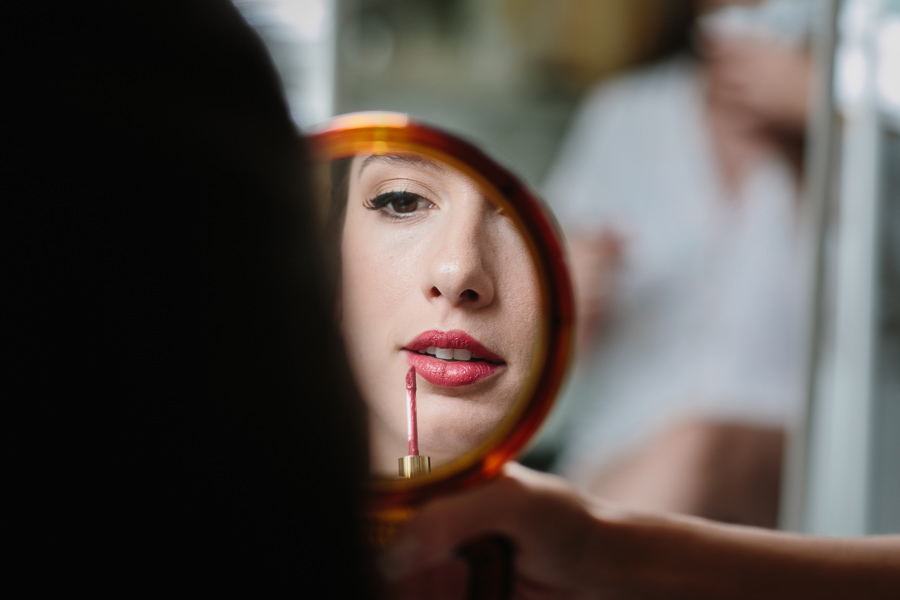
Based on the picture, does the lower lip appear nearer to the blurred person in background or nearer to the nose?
the nose

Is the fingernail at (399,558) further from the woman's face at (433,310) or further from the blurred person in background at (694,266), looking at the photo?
the blurred person in background at (694,266)

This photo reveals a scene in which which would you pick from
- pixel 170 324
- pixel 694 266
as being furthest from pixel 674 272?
pixel 170 324

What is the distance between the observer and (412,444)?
0.28 meters

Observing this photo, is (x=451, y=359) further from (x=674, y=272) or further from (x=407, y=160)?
(x=674, y=272)

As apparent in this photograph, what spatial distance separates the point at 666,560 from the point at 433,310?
14 centimetres

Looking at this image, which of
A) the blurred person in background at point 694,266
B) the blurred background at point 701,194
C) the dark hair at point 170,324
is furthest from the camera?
the blurred person in background at point 694,266

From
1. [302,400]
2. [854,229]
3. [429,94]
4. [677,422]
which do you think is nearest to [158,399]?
[302,400]

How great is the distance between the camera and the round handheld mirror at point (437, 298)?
0.28 meters

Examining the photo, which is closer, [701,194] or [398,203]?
[398,203]

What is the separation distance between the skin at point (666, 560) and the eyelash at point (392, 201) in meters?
0.11

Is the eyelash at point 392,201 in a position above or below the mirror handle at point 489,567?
above

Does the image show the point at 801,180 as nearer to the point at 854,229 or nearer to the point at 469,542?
the point at 854,229

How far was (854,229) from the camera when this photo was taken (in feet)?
2.47

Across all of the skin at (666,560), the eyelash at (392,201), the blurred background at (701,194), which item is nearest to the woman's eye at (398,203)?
the eyelash at (392,201)
